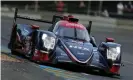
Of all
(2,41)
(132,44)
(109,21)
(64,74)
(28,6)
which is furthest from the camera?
(28,6)

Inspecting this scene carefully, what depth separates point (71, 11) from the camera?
3481 cm

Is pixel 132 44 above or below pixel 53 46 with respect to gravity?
below

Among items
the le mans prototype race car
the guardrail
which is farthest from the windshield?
the guardrail

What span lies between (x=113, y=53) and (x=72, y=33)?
1.63m

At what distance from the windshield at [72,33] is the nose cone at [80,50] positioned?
740 mm

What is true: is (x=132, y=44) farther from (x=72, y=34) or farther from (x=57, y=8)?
(x=57, y=8)

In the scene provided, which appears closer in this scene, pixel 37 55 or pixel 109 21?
pixel 37 55

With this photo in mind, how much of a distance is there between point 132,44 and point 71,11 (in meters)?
12.8

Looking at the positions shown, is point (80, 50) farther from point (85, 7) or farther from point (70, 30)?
point (85, 7)

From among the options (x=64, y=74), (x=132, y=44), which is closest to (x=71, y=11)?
(x=132, y=44)

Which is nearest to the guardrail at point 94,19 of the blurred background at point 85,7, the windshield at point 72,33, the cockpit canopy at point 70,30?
the blurred background at point 85,7

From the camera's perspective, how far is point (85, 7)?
34781 mm

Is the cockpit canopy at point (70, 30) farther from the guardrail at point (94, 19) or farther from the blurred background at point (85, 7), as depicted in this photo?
the blurred background at point (85, 7)

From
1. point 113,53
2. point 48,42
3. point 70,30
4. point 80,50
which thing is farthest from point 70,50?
point 70,30
